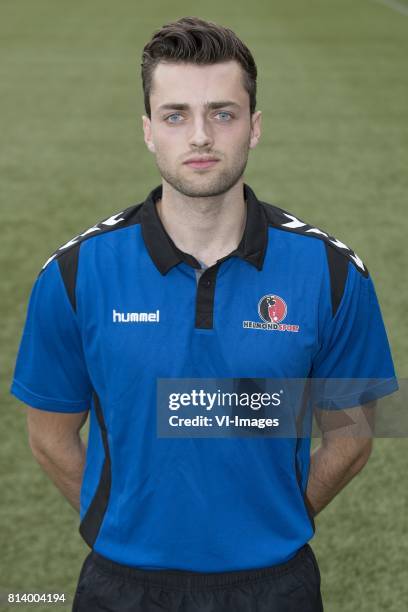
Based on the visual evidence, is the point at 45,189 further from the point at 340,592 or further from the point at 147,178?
the point at 340,592

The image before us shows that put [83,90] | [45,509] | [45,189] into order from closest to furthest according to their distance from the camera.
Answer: [45,509] → [45,189] → [83,90]

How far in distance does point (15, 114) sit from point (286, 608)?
30.6 feet

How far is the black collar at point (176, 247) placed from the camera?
2.50m

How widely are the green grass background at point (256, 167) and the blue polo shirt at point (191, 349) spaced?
1.68 m

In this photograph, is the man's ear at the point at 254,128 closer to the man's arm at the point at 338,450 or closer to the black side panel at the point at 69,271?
the black side panel at the point at 69,271

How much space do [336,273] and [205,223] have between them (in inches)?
13.6

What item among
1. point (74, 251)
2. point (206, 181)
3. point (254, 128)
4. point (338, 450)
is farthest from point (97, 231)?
point (338, 450)

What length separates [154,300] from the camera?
2480mm

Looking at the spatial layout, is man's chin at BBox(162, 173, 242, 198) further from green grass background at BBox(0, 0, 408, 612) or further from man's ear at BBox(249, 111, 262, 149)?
green grass background at BBox(0, 0, 408, 612)

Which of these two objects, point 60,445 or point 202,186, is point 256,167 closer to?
point 60,445

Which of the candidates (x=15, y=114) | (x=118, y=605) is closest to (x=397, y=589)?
(x=118, y=605)

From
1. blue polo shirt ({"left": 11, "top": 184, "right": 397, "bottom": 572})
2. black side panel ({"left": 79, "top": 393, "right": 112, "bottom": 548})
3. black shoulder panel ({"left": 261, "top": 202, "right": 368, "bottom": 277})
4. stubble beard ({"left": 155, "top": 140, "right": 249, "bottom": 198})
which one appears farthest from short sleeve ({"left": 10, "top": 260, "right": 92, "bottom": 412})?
black shoulder panel ({"left": 261, "top": 202, "right": 368, "bottom": 277})

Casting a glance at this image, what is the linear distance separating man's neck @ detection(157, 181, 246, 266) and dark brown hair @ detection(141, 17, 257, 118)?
0.24 meters

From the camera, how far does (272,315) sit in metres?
2.46
